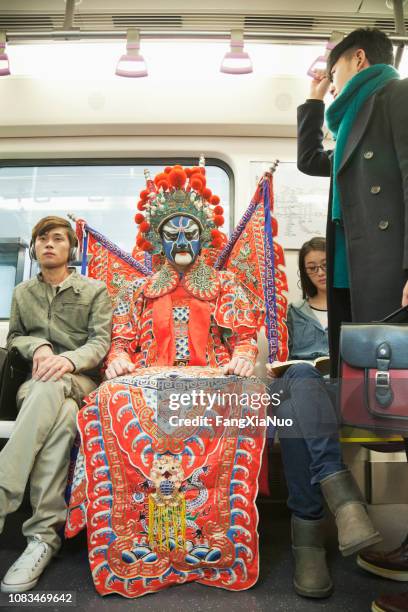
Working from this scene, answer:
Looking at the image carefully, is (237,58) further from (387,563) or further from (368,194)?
(387,563)

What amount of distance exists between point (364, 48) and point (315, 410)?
1295 mm

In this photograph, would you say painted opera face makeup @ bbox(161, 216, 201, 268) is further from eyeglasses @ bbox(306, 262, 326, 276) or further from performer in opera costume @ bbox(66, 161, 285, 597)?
eyeglasses @ bbox(306, 262, 326, 276)

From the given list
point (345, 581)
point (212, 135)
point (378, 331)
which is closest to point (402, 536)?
point (345, 581)

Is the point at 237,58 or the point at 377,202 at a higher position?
the point at 237,58

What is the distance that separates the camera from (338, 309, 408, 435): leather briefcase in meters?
1.35

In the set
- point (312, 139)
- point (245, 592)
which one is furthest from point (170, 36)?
point (245, 592)

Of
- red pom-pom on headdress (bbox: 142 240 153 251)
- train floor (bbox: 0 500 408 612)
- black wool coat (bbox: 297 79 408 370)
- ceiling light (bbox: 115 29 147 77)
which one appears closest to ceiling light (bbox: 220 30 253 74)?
ceiling light (bbox: 115 29 147 77)

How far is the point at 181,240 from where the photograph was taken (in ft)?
8.28

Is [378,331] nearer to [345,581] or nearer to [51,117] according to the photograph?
[345,581]

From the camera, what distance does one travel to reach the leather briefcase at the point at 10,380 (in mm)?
2348

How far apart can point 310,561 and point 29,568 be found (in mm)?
952

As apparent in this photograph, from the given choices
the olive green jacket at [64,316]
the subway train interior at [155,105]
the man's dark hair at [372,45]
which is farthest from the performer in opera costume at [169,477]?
the man's dark hair at [372,45]

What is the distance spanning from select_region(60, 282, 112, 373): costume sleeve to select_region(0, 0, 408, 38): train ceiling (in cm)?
173

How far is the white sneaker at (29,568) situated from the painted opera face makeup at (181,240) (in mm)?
1360
